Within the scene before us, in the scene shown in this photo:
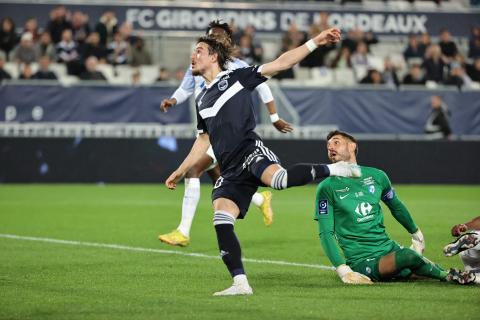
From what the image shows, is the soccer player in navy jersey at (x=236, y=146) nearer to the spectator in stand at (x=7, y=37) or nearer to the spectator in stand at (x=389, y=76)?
the spectator in stand at (x=7, y=37)

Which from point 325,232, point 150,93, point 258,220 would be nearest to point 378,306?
point 325,232

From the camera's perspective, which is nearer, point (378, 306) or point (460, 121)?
point (378, 306)

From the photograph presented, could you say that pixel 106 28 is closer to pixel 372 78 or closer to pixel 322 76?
pixel 322 76

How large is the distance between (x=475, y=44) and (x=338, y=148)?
66.8 feet

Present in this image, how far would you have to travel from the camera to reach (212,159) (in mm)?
11688

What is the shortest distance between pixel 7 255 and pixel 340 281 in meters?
3.91

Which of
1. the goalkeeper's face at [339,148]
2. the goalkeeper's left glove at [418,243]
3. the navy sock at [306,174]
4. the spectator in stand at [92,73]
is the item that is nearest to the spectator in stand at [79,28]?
the spectator in stand at [92,73]

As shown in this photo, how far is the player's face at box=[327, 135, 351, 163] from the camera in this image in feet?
27.6

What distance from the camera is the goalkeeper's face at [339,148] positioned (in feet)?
27.6

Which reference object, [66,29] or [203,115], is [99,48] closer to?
[66,29]

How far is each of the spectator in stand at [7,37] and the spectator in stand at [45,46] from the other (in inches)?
24.8

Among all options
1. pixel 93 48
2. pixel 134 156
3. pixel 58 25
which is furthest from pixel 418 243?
pixel 58 25

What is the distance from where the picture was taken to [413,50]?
2719cm

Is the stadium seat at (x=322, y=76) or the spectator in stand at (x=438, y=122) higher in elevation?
the stadium seat at (x=322, y=76)
